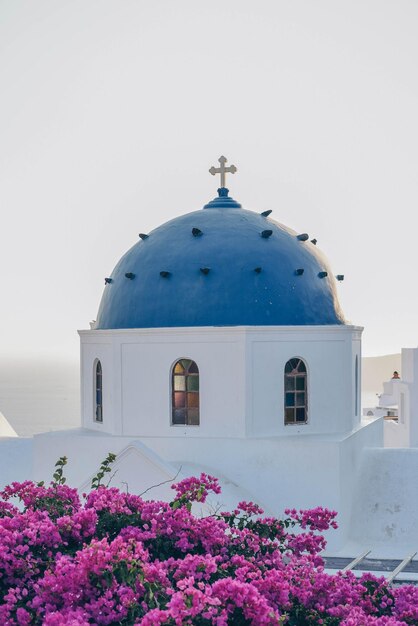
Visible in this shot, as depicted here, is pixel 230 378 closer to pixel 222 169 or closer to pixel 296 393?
pixel 296 393

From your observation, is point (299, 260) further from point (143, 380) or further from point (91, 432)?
point (91, 432)

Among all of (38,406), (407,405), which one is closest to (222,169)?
(407,405)

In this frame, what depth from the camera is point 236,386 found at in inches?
637

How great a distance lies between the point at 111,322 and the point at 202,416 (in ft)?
8.61

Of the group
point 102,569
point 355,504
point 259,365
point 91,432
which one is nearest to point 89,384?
point 91,432

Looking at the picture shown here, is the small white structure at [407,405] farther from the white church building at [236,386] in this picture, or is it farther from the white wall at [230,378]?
the white wall at [230,378]

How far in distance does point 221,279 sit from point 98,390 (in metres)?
3.31

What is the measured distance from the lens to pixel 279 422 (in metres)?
16.5

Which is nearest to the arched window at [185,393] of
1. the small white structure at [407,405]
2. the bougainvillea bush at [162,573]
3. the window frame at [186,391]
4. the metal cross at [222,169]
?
the window frame at [186,391]

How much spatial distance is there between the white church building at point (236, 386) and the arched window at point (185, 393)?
0.02 meters

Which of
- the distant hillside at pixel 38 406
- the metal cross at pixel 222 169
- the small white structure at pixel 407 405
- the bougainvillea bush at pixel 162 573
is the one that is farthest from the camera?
the distant hillside at pixel 38 406

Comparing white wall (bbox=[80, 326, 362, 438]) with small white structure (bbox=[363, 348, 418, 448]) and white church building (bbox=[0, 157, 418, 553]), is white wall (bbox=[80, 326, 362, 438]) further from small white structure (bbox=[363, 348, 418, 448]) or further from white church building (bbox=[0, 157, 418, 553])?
small white structure (bbox=[363, 348, 418, 448])

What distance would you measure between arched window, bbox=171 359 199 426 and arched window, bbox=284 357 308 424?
1.60 m

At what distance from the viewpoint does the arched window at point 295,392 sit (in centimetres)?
1667
